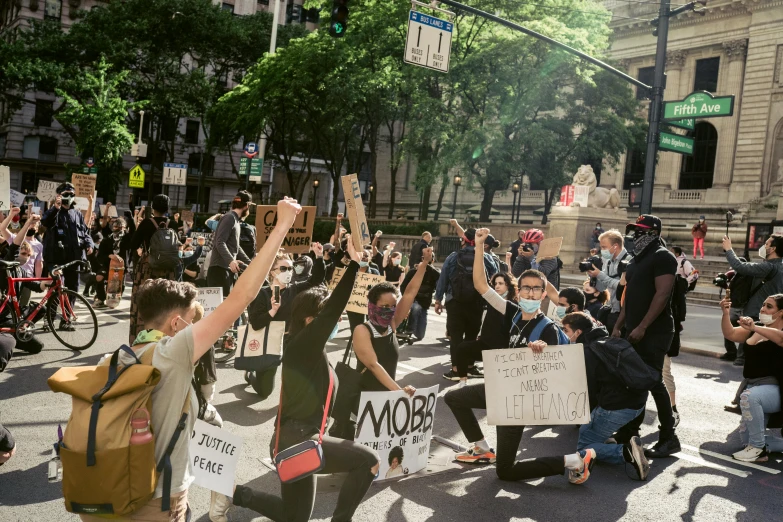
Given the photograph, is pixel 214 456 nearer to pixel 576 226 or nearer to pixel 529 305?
pixel 529 305

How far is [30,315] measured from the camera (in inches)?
355

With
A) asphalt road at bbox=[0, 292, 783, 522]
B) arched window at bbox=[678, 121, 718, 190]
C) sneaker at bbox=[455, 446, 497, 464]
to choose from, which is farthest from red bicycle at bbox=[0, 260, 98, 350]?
arched window at bbox=[678, 121, 718, 190]

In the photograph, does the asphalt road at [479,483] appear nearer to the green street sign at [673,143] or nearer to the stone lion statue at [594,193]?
the green street sign at [673,143]

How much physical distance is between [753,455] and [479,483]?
2854 millimetres

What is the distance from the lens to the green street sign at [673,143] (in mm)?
14547

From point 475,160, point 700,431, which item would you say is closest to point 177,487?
point 700,431

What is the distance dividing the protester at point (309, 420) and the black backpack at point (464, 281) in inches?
199

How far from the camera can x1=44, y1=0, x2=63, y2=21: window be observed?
5688 centimetres

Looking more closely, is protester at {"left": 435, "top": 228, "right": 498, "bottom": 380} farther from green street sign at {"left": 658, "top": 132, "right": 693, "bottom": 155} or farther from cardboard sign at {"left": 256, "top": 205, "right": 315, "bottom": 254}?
green street sign at {"left": 658, "top": 132, "right": 693, "bottom": 155}

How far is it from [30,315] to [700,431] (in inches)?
320

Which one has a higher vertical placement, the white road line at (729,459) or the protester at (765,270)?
the protester at (765,270)

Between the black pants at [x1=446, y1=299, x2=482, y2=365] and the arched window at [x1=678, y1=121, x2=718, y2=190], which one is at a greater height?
the arched window at [x1=678, y1=121, x2=718, y2=190]

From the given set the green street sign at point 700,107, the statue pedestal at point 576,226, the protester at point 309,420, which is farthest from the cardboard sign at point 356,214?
the statue pedestal at point 576,226

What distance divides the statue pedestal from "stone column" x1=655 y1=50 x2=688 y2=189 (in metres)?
17.3
